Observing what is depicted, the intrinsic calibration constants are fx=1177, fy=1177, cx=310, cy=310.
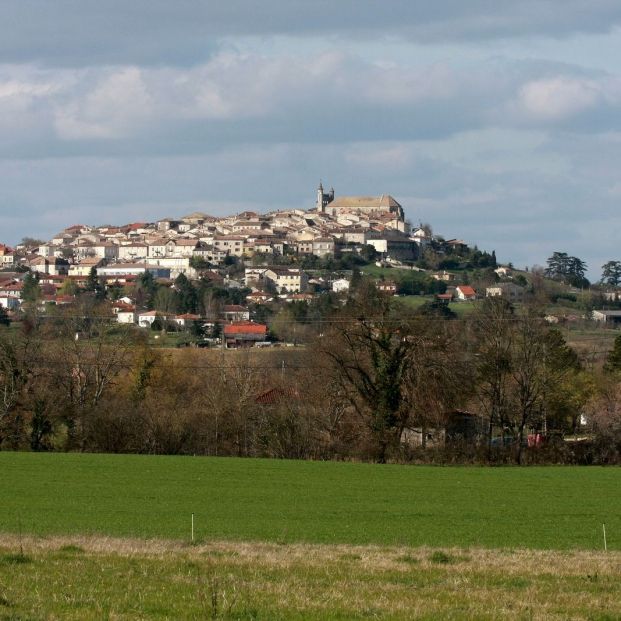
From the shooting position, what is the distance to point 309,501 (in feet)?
87.1

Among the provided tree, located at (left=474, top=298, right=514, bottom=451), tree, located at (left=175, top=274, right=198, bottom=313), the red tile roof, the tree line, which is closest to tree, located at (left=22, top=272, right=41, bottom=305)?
tree, located at (left=175, top=274, right=198, bottom=313)

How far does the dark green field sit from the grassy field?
405cm

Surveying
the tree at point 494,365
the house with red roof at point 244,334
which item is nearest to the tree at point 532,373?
the tree at point 494,365

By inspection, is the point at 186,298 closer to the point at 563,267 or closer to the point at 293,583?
the point at 563,267

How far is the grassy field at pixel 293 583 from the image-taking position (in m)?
9.25

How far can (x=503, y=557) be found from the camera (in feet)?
47.8

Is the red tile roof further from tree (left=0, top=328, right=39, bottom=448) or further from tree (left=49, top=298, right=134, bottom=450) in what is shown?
tree (left=0, top=328, right=39, bottom=448)

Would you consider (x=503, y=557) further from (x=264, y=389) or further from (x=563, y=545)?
(x=264, y=389)

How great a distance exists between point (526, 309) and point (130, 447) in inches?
711

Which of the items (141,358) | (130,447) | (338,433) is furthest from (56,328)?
(338,433)

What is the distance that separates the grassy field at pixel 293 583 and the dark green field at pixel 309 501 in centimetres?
405

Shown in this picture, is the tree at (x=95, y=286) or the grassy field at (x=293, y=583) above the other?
the tree at (x=95, y=286)

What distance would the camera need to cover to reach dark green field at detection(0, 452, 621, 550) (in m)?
19.9

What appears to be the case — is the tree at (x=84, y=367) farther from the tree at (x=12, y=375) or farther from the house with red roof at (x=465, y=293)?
the house with red roof at (x=465, y=293)
